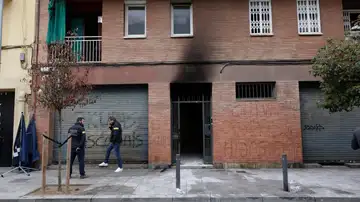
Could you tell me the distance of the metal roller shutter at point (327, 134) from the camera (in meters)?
10.5

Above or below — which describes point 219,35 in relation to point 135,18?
below

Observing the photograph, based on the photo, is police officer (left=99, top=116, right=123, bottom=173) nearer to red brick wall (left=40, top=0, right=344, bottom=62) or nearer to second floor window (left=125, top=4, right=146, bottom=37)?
red brick wall (left=40, top=0, right=344, bottom=62)

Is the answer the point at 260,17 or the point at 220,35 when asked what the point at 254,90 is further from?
the point at 260,17

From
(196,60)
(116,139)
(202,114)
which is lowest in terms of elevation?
(116,139)

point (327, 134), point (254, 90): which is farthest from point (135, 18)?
point (327, 134)

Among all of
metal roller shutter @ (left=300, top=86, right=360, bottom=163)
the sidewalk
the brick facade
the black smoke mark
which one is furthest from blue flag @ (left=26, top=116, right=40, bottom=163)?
metal roller shutter @ (left=300, top=86, right=360, bottom=163)

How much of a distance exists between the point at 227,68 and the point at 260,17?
250cm

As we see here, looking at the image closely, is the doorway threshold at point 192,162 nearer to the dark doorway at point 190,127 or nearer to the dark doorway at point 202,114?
the dark doorway at point 202,114

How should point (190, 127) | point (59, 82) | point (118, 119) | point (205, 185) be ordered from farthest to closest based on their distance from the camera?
point (190, 127) → point (118, 119) → point (205, 185) → point (59, 82)

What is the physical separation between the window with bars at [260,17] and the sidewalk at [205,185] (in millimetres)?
5351

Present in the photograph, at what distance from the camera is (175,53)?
1061cm

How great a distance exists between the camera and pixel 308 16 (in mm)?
10797

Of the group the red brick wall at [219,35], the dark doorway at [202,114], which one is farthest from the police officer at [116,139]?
the red brick wall at [219,35]

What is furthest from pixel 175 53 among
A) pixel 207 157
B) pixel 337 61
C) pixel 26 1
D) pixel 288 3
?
pixel 26 1
